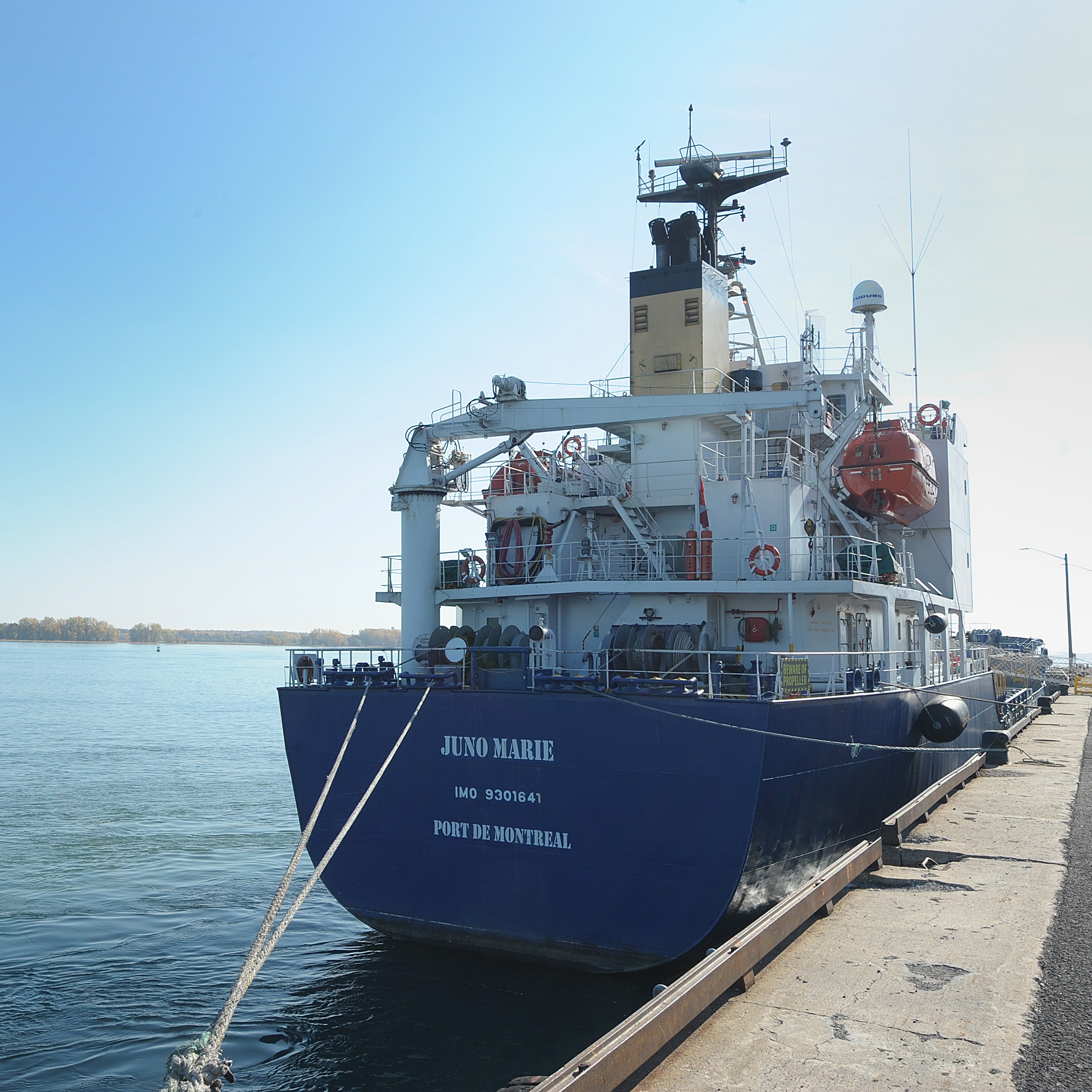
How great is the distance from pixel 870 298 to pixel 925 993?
15.4 m

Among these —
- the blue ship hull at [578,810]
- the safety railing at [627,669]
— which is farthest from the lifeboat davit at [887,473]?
the blue ship hull at [578,810]

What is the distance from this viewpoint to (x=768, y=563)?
515 inches

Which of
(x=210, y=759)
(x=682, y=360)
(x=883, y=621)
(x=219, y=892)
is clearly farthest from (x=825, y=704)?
(x=210, y=759)

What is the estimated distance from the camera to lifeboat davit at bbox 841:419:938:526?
1611cm

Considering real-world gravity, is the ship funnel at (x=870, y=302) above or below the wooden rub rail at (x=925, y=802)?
above

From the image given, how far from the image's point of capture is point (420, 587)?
15430 mm

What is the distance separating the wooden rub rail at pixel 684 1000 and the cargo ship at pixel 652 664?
1706 mm

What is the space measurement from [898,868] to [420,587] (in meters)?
8.19

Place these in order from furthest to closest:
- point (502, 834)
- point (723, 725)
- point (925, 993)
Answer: point (502, 834) → point (723, 725) → point (925, 993)

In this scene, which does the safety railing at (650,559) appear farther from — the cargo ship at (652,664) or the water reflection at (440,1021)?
the water reflection at (440,1021)

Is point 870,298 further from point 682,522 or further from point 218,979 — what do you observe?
point 218,979

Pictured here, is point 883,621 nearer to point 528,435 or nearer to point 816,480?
point 816,480

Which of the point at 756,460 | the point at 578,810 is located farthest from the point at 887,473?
the point at 578,810

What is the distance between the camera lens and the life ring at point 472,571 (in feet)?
51.0
